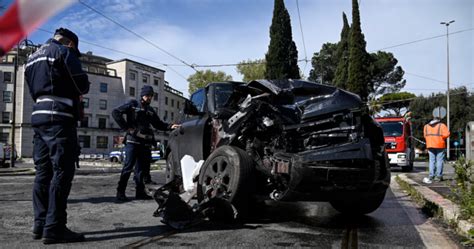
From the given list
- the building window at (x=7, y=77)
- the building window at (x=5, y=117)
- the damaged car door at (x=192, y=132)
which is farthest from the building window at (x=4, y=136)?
the damaged car door at (x=192, y=132)

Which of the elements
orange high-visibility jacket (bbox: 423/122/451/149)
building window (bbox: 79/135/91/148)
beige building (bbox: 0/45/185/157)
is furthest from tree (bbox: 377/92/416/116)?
orange high-visibility jacket (bbox: 423/122/451/149)

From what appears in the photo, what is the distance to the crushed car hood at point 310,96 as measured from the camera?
13.2ft

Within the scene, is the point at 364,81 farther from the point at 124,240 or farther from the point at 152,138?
the point at 124,240

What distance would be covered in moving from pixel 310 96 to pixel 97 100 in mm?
54633

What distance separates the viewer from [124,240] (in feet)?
11.7

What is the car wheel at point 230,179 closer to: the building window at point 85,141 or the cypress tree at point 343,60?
the cypress tree at point 343,60

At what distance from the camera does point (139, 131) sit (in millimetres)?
6234

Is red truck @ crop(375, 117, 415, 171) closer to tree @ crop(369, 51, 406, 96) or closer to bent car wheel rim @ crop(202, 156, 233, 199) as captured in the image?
bent car wheel rim @ crop(202, 156, 233, 199)

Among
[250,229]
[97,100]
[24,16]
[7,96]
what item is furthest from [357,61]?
[7,96]

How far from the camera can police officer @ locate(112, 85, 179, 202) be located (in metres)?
6.15

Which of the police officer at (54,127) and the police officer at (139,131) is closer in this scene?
the police officer at (54,127)

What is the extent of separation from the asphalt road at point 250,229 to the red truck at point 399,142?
1068 centimetres

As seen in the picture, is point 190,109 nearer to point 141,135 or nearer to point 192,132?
point 192,132

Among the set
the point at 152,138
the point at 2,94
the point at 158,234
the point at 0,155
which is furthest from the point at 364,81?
the point at 2,94
